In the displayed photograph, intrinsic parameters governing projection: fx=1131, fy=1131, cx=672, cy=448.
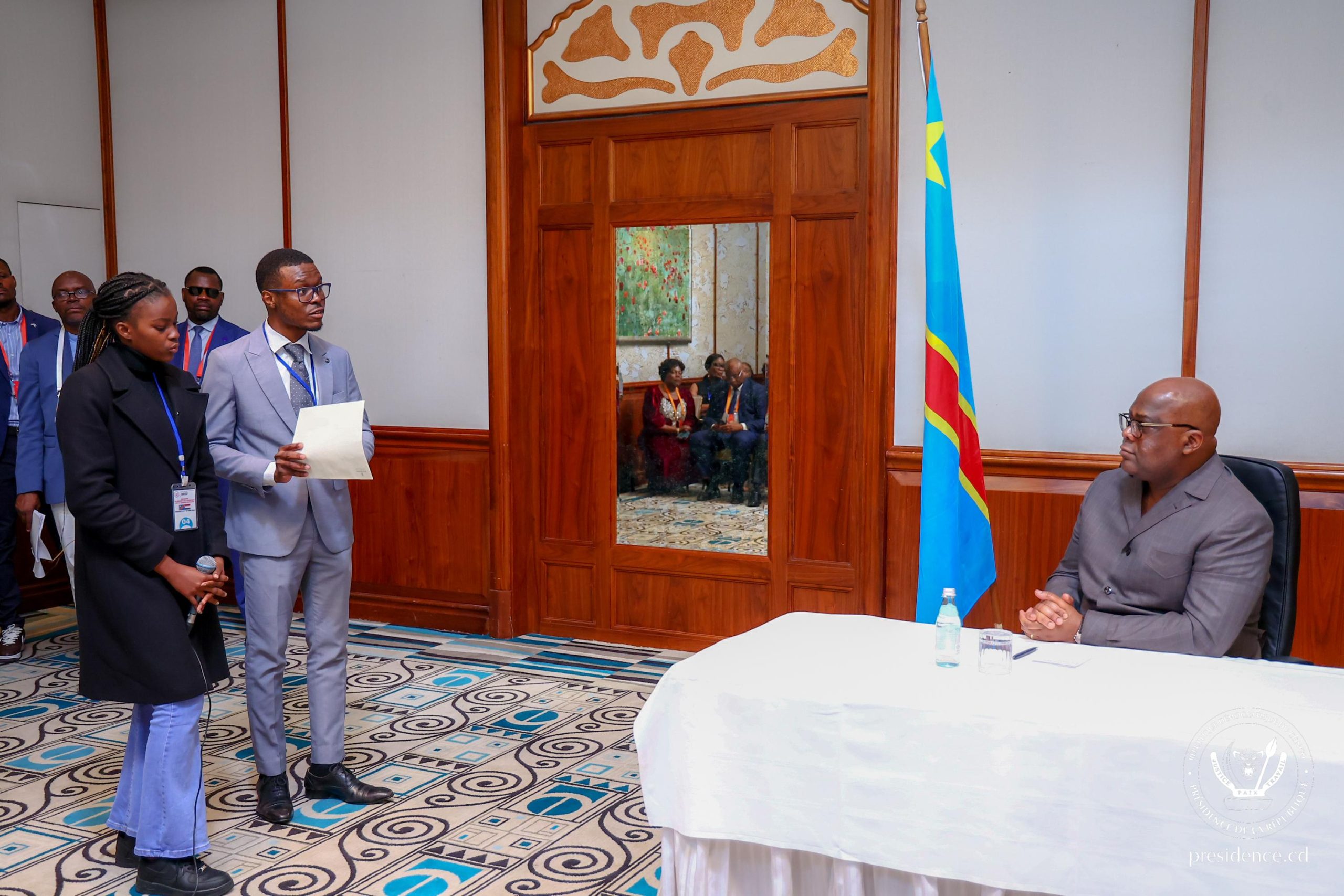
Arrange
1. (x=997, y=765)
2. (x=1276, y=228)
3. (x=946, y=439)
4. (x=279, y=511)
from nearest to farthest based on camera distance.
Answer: (x=997, y=765), (x=279, y=511), (x=946, y=439), (x=1276, y=228)

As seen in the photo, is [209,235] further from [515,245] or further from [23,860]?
[23,860]

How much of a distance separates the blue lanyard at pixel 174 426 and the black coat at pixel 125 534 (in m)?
0.01

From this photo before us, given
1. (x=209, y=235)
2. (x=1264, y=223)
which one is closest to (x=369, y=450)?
(x=1264, y=223)

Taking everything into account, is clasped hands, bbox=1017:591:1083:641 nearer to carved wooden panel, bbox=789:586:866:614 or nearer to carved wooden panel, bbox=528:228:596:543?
carved wooden panel, bbox=789:586:866:614

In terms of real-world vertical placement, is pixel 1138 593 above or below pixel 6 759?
above

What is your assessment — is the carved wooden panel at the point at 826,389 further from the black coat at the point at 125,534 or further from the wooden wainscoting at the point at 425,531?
the black coat at the point at 125,534

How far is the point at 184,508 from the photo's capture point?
9.69ft

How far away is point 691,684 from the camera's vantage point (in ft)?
7.53

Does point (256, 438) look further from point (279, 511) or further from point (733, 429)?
point (733, 429)

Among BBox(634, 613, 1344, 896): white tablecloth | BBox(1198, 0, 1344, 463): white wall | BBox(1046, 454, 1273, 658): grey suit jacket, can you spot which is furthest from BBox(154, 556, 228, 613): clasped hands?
BBox(1198, 0, 1344, 463): white wall

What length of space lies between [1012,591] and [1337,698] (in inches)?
98.6

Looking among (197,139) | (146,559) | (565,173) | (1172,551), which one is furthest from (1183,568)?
(197,139)

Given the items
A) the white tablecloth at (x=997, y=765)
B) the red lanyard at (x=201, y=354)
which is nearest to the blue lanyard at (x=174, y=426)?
the white tablecloth at (x=997, y=765)

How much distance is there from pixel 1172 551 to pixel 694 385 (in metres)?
2.86
